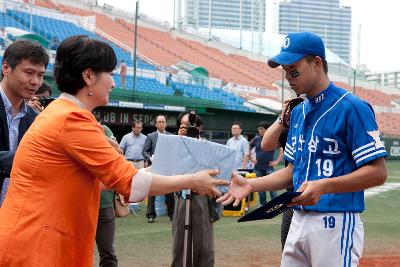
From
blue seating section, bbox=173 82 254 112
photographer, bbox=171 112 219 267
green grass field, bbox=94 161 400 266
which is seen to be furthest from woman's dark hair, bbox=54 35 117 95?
blue seating section, bbox=173 82 254 112

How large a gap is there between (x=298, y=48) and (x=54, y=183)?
1526 mm

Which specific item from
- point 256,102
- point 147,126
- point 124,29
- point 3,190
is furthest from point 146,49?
point 3,190

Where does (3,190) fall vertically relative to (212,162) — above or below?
below

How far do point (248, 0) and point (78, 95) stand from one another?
101 m

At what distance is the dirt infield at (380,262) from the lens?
746 cm

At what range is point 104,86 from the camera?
275cm

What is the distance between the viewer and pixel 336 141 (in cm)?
326

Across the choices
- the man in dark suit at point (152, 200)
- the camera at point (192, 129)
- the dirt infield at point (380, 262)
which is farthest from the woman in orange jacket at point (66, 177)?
the man in dark suit at point (152, 200)

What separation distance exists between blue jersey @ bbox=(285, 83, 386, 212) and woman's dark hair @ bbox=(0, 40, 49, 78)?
5.11ft

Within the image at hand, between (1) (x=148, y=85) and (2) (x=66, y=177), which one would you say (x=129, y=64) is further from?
(2) (x=66, y=177)

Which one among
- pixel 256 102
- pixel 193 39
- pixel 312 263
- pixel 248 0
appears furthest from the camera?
pixel 248 0

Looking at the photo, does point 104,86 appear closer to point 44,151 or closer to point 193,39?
point 44,151

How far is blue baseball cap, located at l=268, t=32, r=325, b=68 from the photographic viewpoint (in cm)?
331

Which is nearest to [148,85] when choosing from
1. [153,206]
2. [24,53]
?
[153,206]
